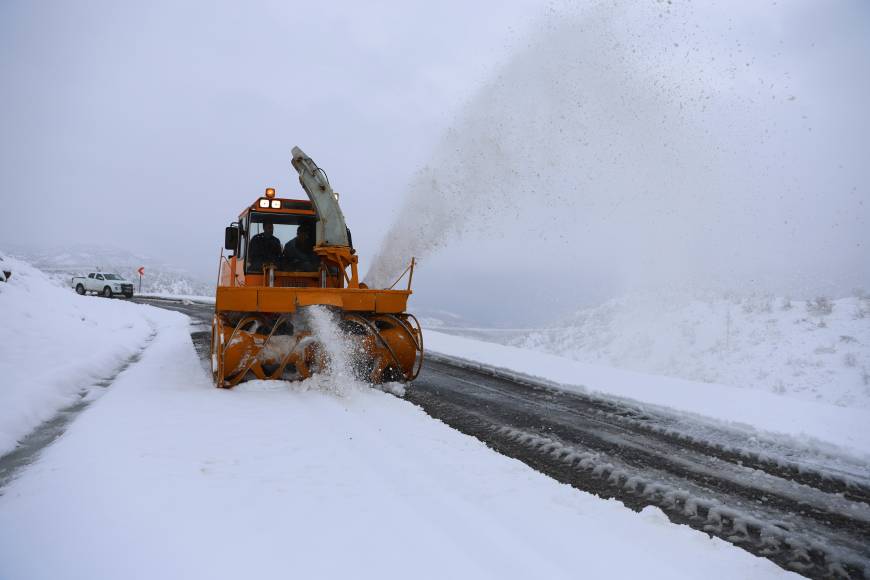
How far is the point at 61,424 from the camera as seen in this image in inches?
204

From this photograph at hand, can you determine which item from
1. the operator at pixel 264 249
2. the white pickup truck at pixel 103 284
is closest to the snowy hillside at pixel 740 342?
the operator at pixel 264 249

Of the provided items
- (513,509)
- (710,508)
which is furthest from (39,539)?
(710,508)

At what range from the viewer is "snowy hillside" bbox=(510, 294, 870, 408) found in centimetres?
1016

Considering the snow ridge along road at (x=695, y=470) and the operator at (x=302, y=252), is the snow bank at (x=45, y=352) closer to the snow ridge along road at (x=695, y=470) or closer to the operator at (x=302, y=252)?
the operator at (x=302, y=252)

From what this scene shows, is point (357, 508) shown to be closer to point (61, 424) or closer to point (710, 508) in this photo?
point (710, 508)

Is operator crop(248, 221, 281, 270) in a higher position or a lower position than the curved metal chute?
lower

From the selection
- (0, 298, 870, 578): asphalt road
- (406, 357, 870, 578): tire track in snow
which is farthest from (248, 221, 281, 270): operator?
(406, 357, 870, 578): tire track in snow

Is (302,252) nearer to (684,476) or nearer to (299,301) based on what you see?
(299,301)

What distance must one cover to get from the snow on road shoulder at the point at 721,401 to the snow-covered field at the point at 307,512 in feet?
11.8

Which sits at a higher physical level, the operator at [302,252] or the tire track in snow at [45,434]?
the operator at [302,252]

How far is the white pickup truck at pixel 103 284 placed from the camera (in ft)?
96.2

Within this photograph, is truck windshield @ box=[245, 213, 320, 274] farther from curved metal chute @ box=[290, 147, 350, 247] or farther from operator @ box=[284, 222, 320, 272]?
curved metal chute @ box=[290, 147, 350, 247]

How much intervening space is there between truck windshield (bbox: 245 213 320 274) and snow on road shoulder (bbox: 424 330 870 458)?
4488 mm

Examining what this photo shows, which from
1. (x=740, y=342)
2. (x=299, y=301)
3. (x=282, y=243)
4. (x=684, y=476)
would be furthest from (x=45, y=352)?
(x=740, y=342)
